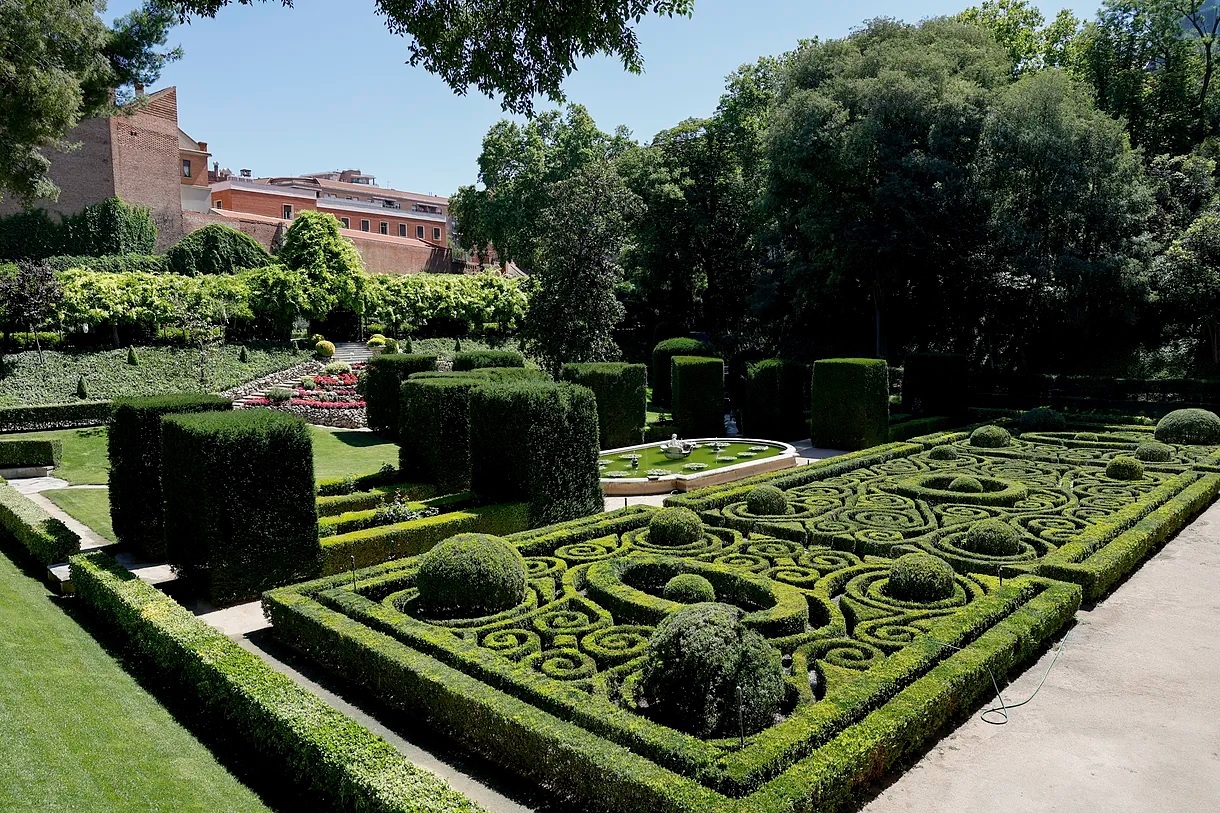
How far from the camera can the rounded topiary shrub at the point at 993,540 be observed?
9.77m

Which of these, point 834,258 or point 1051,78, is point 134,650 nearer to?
point 834,258

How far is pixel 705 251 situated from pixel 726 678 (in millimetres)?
31109

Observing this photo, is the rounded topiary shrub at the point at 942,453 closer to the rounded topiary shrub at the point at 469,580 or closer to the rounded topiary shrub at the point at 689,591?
the rounded topiary shrub at the point at 689,591

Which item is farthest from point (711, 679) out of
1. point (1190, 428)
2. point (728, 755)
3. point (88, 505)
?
point (1190, 428)

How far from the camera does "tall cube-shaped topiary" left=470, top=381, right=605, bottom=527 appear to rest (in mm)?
11914

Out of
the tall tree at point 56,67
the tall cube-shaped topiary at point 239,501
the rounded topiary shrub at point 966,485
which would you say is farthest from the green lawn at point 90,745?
the rounded topiary shrub at point 966,485

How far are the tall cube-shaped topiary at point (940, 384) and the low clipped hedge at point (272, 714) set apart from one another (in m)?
21.2

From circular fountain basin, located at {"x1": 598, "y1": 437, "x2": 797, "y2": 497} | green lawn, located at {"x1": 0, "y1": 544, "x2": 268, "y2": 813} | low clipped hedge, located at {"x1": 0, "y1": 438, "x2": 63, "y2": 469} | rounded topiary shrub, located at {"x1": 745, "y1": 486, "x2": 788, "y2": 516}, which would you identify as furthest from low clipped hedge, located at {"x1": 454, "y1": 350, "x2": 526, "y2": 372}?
green lawn, located at {"x1": 0, "y1": 544, "x2": 268, "y2": 813}

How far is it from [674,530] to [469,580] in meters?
3.22

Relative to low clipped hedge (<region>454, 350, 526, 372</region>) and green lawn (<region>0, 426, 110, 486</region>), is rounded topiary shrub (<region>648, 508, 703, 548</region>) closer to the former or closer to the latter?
green lawn (<region>0, 426, 110, 486</region>)

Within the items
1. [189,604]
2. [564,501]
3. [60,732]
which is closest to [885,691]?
[60,732]

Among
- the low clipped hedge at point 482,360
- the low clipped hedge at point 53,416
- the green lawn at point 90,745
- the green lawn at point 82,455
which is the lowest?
the green lawn at point 90,745

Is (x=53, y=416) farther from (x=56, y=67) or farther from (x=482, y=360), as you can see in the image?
(x=482, y=360)

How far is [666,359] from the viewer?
27453 mm
